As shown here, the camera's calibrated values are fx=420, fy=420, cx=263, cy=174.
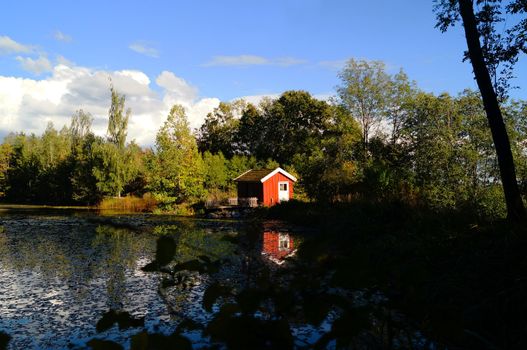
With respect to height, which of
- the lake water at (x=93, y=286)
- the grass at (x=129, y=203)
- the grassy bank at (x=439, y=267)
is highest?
the grass at (x=129, y=203)

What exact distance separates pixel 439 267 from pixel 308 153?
3438 cm

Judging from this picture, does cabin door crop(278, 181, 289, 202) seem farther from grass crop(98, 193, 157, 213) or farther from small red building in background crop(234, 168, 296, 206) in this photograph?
grass crop(98, 193, 157, 213)

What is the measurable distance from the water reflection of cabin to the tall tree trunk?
515 centimetres

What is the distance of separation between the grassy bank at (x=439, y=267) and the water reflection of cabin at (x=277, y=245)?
5.84 ft

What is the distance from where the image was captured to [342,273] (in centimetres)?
129

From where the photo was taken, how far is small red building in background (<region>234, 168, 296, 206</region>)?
30.6m

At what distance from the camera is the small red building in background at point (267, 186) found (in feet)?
100

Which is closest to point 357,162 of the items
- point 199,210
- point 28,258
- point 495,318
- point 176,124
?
point 199,210

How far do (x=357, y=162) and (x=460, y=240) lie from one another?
20.8 metres

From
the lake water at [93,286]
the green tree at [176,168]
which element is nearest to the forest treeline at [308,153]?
the green tree at [176,168]

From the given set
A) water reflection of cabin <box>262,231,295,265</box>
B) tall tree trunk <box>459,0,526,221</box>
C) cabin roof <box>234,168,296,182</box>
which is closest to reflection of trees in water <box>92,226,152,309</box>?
water reflection of cabin <box>262,231,295,265</box>

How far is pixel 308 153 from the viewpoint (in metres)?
41.3

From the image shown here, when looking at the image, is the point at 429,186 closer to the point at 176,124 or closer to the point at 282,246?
the point at 282,246

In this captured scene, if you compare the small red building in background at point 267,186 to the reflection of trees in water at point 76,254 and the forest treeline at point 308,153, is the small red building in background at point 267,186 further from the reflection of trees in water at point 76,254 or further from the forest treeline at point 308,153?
the reflection of trees in water at point 76,254
